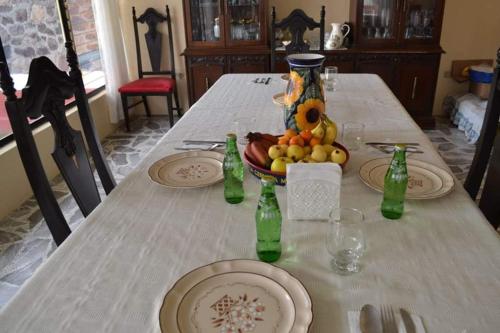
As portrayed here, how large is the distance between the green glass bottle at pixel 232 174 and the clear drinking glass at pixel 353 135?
489mm

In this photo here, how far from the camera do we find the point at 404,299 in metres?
0.79

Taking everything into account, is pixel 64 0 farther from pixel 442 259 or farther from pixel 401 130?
pixel 442 259

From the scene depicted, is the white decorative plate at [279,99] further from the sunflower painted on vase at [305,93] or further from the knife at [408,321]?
the knife at [408,321]

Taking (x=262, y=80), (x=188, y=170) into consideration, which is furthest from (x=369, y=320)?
(x=262, y=80)

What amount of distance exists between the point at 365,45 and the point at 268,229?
9.94 feet

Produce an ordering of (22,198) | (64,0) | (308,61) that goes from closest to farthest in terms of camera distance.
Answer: (308,61) < (22,198) < (64,0)

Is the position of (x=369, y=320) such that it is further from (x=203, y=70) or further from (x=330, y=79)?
(x=203, y=70)

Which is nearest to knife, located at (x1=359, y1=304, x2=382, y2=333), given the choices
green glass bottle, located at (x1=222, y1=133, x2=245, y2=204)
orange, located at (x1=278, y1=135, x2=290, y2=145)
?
green glass bottle, located at (x1=222, y1=133, x2=245, y2=204)

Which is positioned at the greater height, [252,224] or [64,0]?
[64,0]

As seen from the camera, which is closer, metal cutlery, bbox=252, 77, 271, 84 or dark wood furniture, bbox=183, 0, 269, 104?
metal cutlery, bbox=252, 77, 271, 84

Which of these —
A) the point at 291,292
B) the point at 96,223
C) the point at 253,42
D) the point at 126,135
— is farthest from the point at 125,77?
the point at 291,292

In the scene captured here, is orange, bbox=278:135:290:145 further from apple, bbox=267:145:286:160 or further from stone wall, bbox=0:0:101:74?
stone wall, bbox=0:0:101:74

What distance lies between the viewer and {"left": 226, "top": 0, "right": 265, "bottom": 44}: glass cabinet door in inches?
142

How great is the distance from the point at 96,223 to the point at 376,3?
3.18 metres
